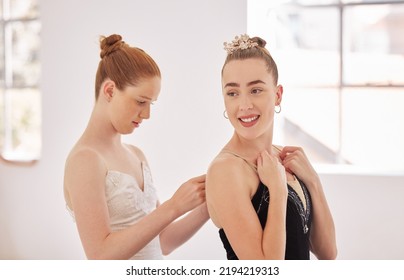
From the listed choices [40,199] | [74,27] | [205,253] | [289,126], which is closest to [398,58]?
[289,126]

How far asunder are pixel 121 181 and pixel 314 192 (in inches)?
18.6

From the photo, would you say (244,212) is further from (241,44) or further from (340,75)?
(340,75)

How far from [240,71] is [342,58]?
0.43m

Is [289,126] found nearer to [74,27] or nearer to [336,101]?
[336,101]

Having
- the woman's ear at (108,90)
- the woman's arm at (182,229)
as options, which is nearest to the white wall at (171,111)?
the woman's arm at (182,229)

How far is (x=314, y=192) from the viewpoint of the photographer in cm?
135

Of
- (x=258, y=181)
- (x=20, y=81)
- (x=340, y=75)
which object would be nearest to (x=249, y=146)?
(x=258, y=181)

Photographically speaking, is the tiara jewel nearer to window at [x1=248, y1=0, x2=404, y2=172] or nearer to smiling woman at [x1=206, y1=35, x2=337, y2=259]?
smiling woman at [x1=206, y1=35, x2=337, y2=259]

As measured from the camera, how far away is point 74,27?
1571mm

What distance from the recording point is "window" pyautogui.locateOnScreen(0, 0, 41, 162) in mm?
1612

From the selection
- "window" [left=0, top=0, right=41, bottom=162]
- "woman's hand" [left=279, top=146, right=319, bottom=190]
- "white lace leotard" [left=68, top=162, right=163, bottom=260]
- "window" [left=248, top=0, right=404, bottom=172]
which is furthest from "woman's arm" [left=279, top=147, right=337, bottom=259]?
"window" [left=0, top=0, right=41, bottom=162]

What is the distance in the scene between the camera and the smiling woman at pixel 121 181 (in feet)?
4.22
